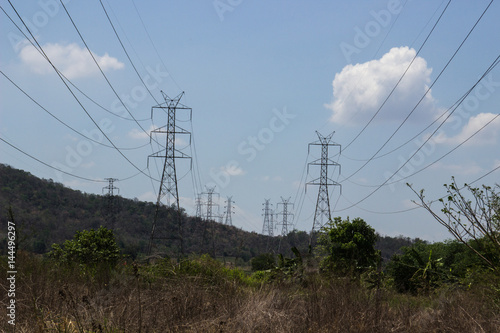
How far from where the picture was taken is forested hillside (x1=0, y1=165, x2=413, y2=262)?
259 ft

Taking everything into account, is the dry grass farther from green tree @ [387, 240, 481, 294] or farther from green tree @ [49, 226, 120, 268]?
green tree @ [387, 240, 481, 294]

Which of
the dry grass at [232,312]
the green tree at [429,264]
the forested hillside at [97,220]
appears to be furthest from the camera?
the forested hillside at [97,220]

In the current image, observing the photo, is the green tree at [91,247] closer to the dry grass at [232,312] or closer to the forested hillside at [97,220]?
the dry grass at [232,312]

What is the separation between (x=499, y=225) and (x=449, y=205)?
4.37 meters

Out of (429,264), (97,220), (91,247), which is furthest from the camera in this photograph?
(97,220)

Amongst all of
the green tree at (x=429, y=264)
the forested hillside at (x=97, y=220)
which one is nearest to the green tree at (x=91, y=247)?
the green tree at (x=429, y=264)

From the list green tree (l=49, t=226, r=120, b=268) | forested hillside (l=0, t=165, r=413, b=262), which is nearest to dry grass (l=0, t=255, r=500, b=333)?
green tree (l=49, t=226, r=120, b=268)

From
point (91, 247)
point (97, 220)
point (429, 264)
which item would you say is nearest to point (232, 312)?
point (429, 264)

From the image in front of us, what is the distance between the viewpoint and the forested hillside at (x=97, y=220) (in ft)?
259

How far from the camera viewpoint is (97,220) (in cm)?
9050

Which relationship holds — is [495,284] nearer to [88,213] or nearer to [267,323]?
[267,323]

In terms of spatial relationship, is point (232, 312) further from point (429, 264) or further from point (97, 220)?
point (97, 220)

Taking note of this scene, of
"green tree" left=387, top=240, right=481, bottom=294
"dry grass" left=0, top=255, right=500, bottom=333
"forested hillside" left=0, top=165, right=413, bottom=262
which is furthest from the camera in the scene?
"forested hillside" left=0, top=165, right=413, bottom=262

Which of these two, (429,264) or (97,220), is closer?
(429,264)
